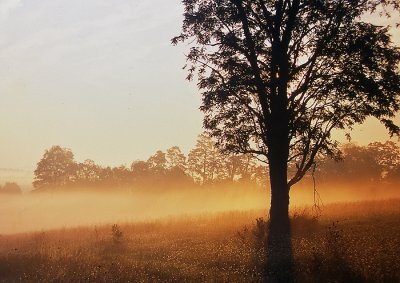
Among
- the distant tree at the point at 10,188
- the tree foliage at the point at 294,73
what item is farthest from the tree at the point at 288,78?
the distant tree at the point at 10,188

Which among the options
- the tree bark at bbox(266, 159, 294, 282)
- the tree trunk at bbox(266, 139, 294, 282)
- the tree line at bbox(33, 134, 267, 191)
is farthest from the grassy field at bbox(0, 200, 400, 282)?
the tree line at bbox(33, 134, 267, 191)

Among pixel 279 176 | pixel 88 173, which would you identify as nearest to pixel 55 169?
pixel 88 173

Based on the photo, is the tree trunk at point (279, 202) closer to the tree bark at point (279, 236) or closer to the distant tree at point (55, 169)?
the tree bark at point (279, 236)

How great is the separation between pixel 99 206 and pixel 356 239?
57.7 meters

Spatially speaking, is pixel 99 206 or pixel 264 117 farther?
pixel 99 206

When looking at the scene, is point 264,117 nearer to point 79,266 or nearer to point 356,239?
point 356,239

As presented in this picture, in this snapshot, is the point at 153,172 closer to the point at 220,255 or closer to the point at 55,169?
the point at 55,169

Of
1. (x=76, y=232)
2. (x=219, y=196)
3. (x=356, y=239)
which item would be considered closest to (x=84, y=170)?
(x=219, y=196)

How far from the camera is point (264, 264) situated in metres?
10.9

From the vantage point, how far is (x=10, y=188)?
95562 mm

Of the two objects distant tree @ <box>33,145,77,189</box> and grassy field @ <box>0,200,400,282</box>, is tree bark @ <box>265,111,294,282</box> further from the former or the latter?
distant tree @ <box>33,145,77,189</box>

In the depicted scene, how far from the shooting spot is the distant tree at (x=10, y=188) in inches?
3684

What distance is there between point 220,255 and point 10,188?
94327 millimetres

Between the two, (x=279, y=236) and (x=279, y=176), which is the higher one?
(x=279, y=176)
